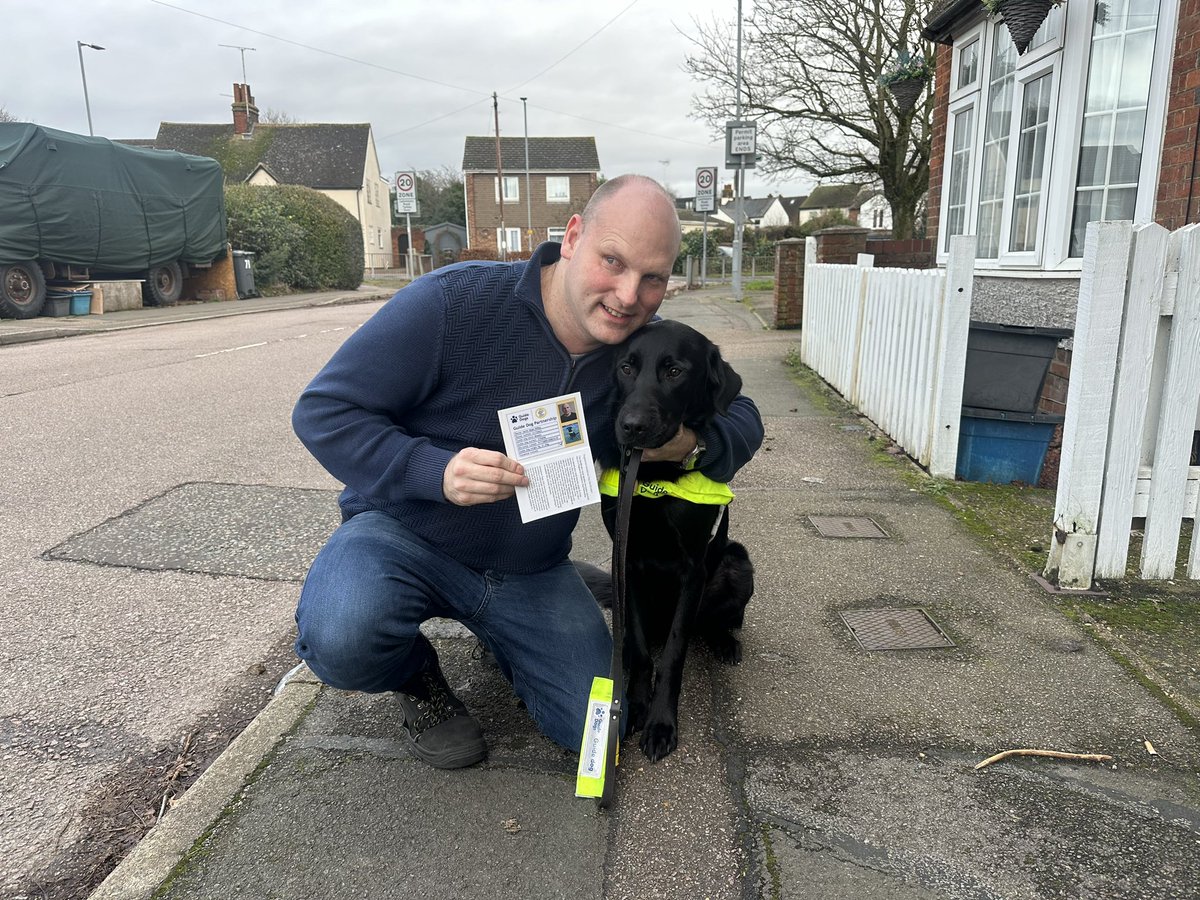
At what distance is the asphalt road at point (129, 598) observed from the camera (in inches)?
88.3

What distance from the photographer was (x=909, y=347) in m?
5.25

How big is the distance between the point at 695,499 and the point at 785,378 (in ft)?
22.0

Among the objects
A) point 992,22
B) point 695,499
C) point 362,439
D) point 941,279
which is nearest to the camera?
point 362,439

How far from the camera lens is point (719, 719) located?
2533 millimetres

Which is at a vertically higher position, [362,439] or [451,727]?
[362,439]

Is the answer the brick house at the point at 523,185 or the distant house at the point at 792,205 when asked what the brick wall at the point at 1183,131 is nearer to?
the brick house at the point at 523,185

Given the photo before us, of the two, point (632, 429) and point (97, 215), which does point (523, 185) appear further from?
point (632, 429)

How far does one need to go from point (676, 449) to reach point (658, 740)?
33.1 inches

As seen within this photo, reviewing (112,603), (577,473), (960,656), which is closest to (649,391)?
(577,473)

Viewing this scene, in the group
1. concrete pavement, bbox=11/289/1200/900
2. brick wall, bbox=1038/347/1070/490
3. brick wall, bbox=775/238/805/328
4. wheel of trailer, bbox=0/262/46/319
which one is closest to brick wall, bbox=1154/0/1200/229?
brick wall, bbox=1038/347/1070/490

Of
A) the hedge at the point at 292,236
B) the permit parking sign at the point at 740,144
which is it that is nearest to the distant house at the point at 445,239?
the hedge at the point at 292,236

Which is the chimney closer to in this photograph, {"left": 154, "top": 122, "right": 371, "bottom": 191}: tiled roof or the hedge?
{"left": 154, "top": 122, "right": 371, "bottom": 191}: tiled roof

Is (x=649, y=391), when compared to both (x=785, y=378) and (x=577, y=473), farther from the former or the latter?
(x=785, y=378)

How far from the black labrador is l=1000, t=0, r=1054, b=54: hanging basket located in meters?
5.15
